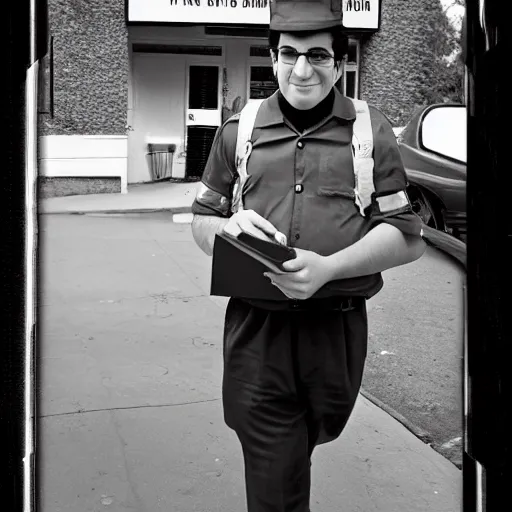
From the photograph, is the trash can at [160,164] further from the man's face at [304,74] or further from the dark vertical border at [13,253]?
the dark vertical border at [13,253]

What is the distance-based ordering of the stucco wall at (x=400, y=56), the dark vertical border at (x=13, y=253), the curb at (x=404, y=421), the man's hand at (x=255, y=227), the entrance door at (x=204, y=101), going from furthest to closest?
1. the entrance door at (x=204, y=101)
2. the curb at (x=404, y=421)
3. the stucco wall at (x=400, y=56)
4. the man's hand at (x=255, y=227)
5. the dark vertical border at (x=13, y=253)

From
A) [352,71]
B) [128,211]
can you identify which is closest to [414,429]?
[352,71]

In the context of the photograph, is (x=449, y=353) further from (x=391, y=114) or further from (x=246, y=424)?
(x=246, y=424)

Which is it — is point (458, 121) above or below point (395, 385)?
above

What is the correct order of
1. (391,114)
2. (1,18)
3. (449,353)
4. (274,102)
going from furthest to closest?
(449,353) < (391,114) < (274,102) < (1,18)

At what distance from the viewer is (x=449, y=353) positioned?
13.9ft

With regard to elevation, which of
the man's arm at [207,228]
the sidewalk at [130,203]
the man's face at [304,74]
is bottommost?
the man's arm at [207,228]

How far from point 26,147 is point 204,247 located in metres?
0.60

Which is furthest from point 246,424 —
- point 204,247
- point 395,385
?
point 395,385

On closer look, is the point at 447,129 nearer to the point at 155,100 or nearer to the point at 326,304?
the point at 326,304

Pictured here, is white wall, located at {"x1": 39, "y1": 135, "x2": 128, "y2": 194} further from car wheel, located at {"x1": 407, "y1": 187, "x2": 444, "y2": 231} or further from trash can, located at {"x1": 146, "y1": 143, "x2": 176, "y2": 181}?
trash can, located at {"x1": 146, "y1": 143, "x2": 176, "y2": 181}

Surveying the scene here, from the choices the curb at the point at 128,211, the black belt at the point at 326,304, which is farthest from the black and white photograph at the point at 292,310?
the curb at the point at 128,211

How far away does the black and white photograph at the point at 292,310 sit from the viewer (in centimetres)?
164

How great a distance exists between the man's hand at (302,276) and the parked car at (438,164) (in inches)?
9.8
